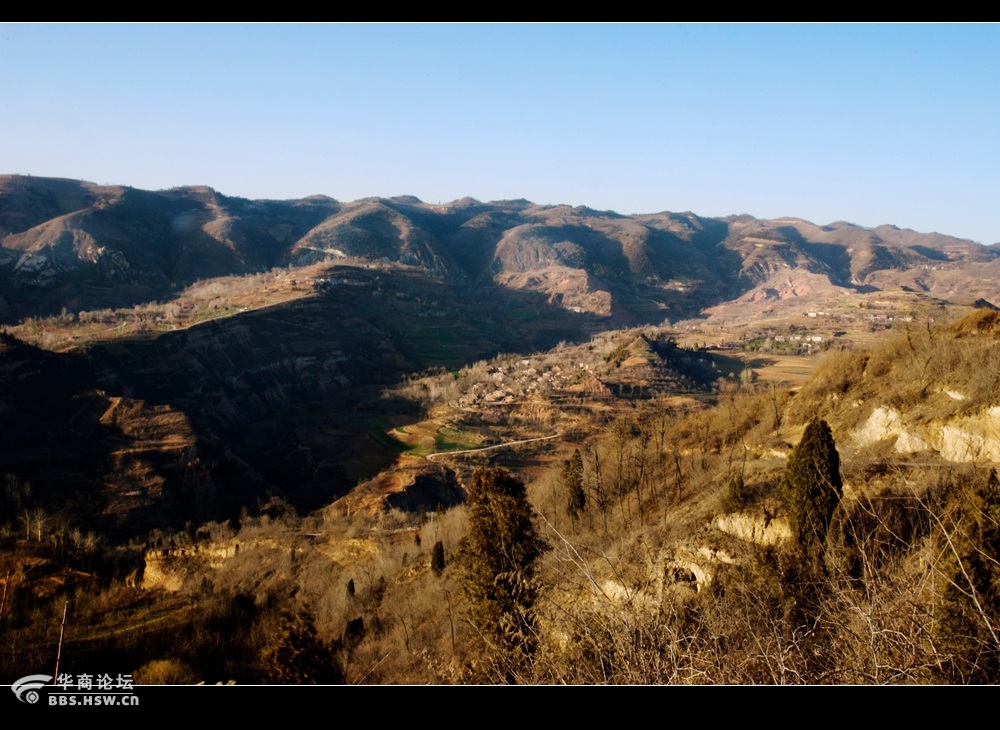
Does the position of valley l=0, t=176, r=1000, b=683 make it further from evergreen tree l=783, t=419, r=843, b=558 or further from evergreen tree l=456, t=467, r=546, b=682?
evergreen tree l=456, t=467, r=546, b=682

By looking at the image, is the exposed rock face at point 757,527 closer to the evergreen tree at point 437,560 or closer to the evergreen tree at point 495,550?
the evergreen tree at point 495,550

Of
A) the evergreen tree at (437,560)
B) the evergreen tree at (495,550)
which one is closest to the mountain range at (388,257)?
the evergreen tree at (437,560)
